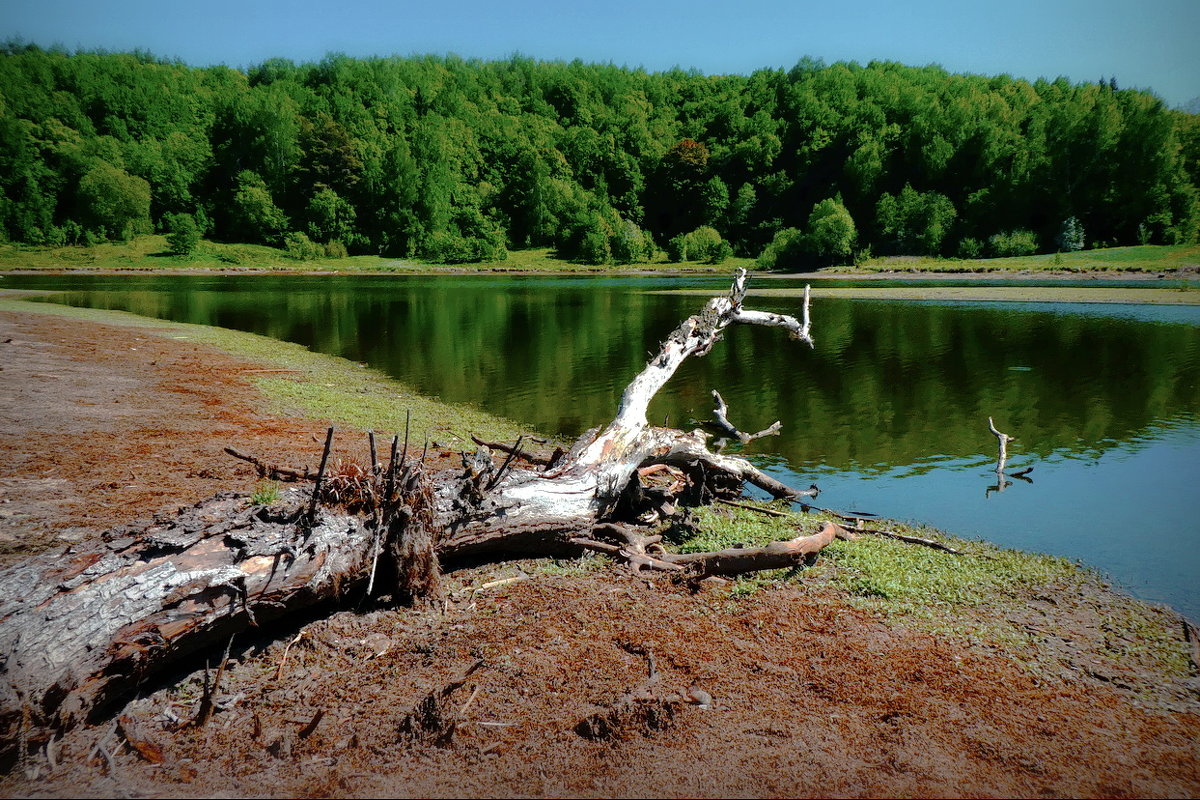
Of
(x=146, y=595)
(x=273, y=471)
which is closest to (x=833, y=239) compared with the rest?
(x=273, y=471)

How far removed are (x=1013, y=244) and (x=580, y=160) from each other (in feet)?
284

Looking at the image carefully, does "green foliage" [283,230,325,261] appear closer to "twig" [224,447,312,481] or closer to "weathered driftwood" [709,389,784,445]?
"weathered driftwood" [709,389,784,445]

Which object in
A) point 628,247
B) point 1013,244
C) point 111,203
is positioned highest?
point 111,203

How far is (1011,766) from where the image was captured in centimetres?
445

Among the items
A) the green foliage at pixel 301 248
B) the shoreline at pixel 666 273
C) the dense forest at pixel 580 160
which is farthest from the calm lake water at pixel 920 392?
the dense forest at pixel 580 160

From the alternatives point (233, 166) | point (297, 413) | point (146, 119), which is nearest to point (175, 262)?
point (233, 166)

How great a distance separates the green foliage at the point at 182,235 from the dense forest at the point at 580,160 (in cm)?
39

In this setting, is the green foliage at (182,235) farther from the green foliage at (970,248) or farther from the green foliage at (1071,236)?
the green foliage at (1071,236)

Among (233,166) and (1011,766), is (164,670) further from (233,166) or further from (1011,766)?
(233,166)

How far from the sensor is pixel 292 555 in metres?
5.36

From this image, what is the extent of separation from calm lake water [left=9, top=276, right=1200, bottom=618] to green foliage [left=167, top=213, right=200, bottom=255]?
56687mm

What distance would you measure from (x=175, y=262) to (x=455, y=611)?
97120 millimetres

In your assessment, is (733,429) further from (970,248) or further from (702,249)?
(702,249)

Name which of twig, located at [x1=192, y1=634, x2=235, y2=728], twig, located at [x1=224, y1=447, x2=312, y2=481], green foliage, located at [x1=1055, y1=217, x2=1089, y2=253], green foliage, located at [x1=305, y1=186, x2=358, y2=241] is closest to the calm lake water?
twig, located at [x1=224, y1=447, x2=312, y2=481]
